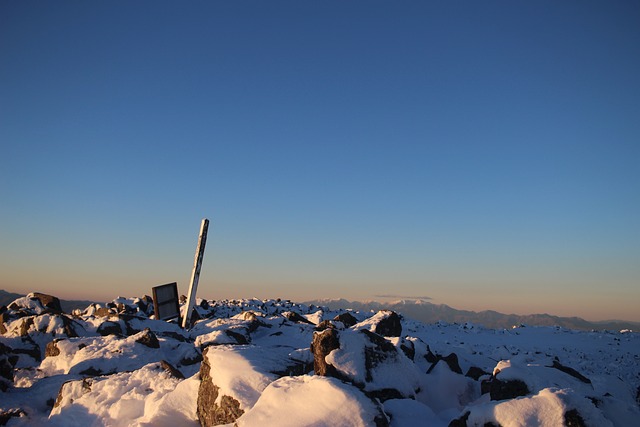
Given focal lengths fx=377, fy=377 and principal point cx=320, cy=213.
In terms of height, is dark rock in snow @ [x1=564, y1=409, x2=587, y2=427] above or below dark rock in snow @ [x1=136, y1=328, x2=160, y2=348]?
above

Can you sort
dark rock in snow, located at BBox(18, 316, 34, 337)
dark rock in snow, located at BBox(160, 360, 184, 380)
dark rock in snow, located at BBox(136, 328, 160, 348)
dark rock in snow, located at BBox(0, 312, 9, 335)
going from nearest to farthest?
dark rock in snow, located at BBox(160, 360, 184, 380), dark rock in snow, located at BBox(136, 328, 160, 348), dark rock in snow, located at BBox(18, 316, 34, 337), dark rock in snow, located at BBox(0, 312, 9, 335)

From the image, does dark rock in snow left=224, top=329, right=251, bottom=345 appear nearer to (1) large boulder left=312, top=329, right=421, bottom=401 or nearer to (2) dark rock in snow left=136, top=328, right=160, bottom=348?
(2) dark rock in snow left=136, top=328, right=160, bottom=348

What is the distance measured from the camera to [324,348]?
489cm

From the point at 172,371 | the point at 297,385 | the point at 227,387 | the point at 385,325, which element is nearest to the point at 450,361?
the point at 385,325

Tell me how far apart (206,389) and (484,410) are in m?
3.22

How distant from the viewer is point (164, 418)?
15.8 ft

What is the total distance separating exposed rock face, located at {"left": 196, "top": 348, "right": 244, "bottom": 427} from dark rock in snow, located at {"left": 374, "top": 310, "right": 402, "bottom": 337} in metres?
6.52

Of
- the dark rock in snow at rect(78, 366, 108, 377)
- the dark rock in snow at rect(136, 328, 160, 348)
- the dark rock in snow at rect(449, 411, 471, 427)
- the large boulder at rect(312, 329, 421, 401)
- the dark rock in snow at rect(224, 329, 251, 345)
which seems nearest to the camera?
the dark rock in snow at rect(449, 411, 471, 427)


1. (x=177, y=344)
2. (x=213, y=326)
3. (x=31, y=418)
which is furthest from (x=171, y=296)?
(x=31, y=418)

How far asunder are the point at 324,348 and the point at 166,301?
12.1 m

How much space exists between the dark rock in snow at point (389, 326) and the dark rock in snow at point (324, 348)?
19.3 ft

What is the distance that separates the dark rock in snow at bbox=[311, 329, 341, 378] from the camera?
4.68 m

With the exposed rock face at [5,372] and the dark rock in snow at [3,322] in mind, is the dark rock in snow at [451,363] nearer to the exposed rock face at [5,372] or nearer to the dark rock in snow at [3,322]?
the exposed rock face at [5,372]

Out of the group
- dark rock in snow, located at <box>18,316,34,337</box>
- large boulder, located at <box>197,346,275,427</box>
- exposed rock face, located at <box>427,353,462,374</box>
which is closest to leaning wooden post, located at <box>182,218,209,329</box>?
dark rock in snow, located at <box>18,316,34,337</box>
